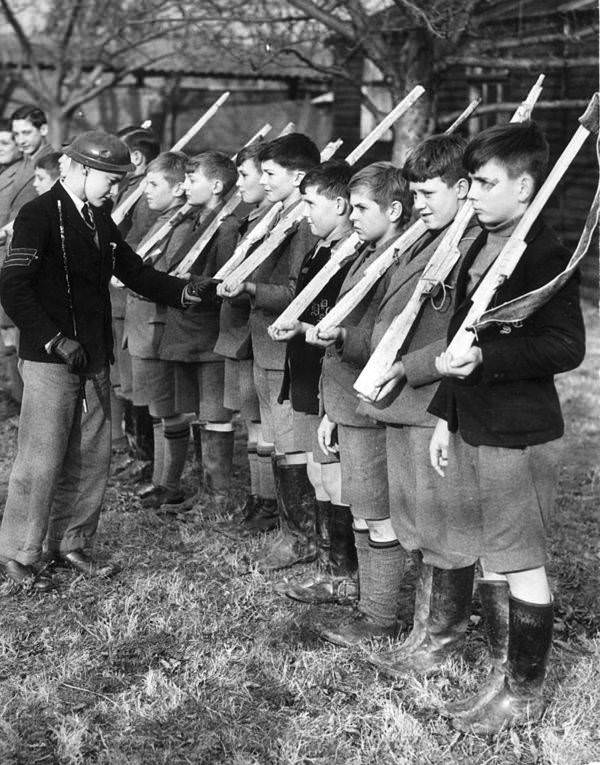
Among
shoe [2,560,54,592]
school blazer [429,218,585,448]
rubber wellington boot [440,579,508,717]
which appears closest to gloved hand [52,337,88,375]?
shoe [2,560,54,592]

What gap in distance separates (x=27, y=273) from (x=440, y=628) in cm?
230

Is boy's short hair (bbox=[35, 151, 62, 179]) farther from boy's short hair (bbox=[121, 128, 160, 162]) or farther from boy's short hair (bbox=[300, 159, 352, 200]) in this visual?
boy's short hair (bbox=[300, 159, 352, 200])

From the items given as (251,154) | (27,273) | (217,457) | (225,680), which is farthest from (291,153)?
(225,680)

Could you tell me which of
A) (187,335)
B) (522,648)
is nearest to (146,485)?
(187,335)

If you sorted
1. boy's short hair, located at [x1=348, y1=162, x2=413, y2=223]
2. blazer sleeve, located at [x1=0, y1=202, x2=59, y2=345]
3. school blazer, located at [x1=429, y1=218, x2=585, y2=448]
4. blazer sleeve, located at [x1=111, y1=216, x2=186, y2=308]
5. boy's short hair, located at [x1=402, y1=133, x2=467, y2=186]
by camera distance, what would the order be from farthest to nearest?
blazer sleeve, located at [x1=111, y1=216, x2=186, y2=308]
blazer sleeve, located at [x1=0, y1=202, x2=59, y2=345]
boy's short hair, located at [x1=348, y1=162, x2=413, y2=223]
boy's short hair, located at [x1=402, y1=133, x2=467, y2=186]
school blazer, located at [x1=429, y1=218, x2=585, y2=448]

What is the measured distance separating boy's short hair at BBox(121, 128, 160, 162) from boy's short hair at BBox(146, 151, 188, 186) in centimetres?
119

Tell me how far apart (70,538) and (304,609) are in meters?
1.27

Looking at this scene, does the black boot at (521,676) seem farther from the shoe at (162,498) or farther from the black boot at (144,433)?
the black boot at (144,433)

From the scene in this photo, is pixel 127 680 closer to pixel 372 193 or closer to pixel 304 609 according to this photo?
pixel 304 609

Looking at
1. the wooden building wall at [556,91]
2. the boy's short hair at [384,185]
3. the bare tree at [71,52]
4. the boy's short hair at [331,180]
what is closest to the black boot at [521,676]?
the boy's short hair at [384,185]

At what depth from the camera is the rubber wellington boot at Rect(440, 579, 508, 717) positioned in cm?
343

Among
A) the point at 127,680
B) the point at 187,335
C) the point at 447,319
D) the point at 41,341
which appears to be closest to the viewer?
the point at 447,319

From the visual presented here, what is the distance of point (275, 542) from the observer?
5215mm

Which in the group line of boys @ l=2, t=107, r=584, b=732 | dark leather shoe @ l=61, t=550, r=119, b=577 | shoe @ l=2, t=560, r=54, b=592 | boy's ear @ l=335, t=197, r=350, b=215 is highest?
boy's ear @ l=335, t=197, r=350, b=215
